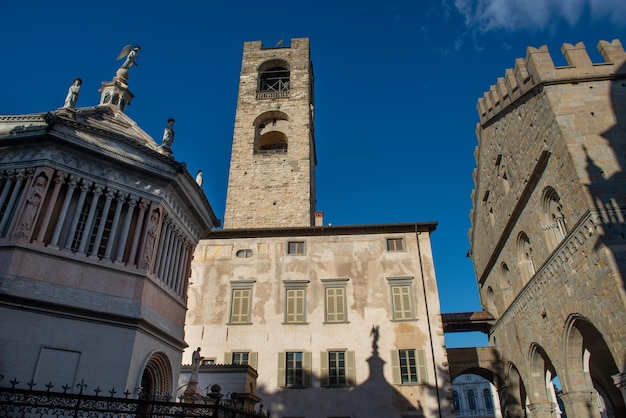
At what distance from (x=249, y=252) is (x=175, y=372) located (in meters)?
12.1

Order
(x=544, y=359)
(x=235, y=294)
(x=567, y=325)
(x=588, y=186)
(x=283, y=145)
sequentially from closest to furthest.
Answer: (x=588, y=186)
(x=567, y=325)
(x=544, y=359)
(x=235, y=294)
(x=283, y=145)

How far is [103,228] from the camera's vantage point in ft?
33.1

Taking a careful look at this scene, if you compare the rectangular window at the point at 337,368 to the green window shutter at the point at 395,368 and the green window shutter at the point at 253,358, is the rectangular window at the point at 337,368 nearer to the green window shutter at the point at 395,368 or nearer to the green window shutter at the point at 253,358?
the green window shutter at the point at 395,368


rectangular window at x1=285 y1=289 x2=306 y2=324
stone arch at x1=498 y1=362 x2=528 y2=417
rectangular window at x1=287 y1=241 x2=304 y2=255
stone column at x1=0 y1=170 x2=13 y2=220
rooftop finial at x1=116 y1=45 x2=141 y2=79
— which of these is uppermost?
rooftop finial at x1=116 y1=45 x2=141 y2=79

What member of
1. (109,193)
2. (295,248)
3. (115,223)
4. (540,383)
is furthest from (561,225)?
(109,193)

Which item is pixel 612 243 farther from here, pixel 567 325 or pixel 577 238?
pixel 567 325

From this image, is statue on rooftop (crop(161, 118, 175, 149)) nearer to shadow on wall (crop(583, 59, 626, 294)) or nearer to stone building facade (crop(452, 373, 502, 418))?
shadow on wall (crop(583, 59, 626, 294))

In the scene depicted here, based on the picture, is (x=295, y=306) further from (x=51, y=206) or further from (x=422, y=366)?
(x=51, y=206)

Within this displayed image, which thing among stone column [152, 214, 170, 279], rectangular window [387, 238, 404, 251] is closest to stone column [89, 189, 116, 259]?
stone column [152, 214, 170, 279]

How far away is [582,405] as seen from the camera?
51.2 ft

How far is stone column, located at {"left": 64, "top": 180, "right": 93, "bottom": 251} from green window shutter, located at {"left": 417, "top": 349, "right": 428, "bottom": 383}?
1589 centimetres

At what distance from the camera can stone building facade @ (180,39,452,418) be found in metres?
19.4

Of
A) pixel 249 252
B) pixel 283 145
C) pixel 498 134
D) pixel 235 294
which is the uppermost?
pixel 283 145

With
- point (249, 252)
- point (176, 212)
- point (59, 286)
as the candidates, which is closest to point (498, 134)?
point (249, 252)
